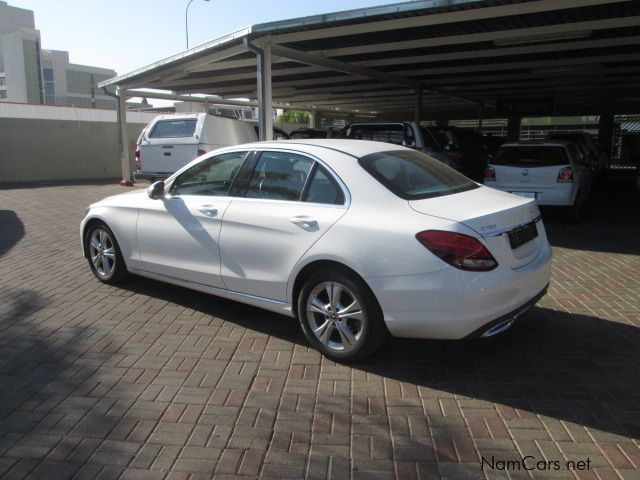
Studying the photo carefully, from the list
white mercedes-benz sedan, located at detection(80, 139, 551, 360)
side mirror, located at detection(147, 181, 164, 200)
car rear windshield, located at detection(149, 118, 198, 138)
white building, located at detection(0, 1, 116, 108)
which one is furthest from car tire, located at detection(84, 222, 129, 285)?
white building, located at detection(0, 1, 116, 108)

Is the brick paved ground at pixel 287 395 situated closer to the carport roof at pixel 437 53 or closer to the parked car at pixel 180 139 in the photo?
the carport roof at pixel 437 53

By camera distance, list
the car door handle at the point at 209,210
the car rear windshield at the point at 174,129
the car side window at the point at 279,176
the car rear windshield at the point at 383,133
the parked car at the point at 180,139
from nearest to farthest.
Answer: the car side window at the point at 279,176
the car door handle at the point at 209,210
the car rear windshield at the point at 383,133
the parked car at the point at 180,139
the car rear windshield at the point at 174,129

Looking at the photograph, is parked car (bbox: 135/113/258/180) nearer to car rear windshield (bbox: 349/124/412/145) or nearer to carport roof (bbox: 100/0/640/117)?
carport roof (bbox: 100/0/640/117)

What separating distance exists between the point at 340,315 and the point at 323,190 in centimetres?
95

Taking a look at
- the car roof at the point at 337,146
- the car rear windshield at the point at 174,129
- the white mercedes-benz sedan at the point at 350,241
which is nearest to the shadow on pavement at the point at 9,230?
the car rear windshield at the point at 174,129

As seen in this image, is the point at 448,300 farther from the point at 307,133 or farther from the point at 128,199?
the point at 307,133

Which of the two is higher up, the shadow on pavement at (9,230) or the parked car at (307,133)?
the parked car at (307,133)

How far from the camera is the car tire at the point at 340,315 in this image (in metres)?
3.71

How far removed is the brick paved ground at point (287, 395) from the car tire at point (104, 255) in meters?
0.29

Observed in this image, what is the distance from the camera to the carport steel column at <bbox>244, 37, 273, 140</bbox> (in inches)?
360

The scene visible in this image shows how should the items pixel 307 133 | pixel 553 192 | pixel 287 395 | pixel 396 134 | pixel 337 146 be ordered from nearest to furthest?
pixel 287 395 → pixel 337 146 → pixel 553 192 → pixel 396 134 → pixel 307 133

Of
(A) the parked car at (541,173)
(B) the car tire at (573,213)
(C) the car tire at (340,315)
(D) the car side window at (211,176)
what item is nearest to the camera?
(C) the car tire at (340,315)

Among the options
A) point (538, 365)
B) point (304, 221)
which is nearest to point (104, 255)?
point (304, 221)

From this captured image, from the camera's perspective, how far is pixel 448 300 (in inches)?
134
